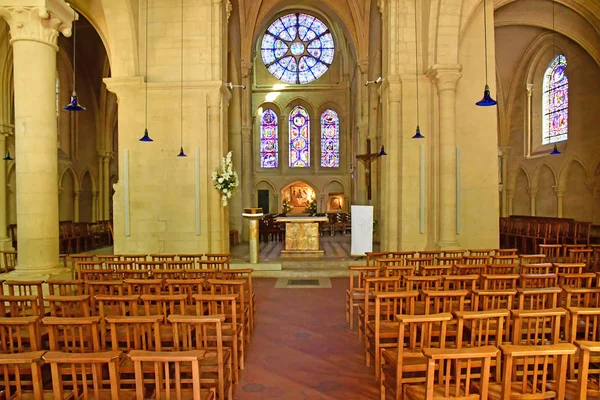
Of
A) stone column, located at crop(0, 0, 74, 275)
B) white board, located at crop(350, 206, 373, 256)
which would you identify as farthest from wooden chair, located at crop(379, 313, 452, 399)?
white board, located at crop(350, 206, 373, 256)

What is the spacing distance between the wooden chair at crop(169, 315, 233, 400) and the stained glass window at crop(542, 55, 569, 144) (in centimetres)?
1778

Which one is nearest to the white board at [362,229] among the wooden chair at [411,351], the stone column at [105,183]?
the wooden chair at [411,351]

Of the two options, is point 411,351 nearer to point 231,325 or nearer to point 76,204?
point 231,325

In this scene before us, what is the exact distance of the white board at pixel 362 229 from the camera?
10914 millimetres

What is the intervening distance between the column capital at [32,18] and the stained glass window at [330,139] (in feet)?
69.4

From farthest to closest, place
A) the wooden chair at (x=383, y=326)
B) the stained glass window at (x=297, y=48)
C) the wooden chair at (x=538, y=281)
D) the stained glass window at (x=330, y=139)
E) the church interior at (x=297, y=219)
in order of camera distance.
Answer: the stained glass window at (x=330, y=139) → the stained glass window at (x=297, y=48) → the wooden chair at (x=538, y=281) → the wooden chair at (x=383, y=326) → the church interior at (x=297, y=219)

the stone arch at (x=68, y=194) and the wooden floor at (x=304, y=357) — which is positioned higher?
the stone arch at (x=68, y=194)

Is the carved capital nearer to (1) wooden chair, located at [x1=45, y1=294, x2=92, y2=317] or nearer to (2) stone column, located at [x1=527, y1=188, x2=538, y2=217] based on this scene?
(2) stone column, located at [x1=527, y1=188, x2=538, y2=217]

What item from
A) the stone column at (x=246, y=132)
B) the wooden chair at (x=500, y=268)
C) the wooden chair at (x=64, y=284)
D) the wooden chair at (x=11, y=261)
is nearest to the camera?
the wooden chair at (x=64, y=284)

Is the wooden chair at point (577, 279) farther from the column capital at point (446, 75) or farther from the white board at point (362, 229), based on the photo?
the column capital at point (446, 75)

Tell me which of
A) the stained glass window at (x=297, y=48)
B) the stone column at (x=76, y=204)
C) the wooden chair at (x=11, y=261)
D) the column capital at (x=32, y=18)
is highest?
the stained glass window at (x=297, y=48)

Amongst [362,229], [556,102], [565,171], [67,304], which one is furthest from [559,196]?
[67,304]

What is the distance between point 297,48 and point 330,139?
21.1ft

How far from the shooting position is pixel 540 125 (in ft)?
60.5
